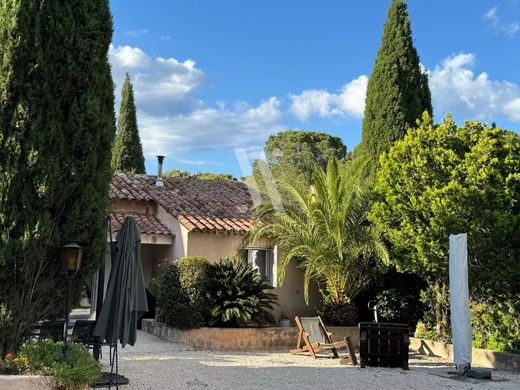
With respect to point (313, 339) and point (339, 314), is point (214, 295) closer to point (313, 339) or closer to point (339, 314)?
point (313, 339)

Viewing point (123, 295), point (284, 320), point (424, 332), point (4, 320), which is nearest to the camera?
point (4, 320)

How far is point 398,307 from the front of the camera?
1439cm

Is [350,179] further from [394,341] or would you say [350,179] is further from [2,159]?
[2,159]

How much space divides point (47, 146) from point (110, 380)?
3431 millimetres

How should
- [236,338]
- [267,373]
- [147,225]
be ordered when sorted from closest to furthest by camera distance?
[267,373] < [236,338] < [147,225]

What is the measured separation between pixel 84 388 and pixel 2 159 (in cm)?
311

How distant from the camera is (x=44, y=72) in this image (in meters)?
6.84

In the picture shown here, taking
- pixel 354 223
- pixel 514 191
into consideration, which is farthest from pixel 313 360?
pixel 514 191

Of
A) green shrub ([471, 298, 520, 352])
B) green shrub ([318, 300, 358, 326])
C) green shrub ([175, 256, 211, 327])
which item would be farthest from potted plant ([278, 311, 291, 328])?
green shrub ([471, 298, 520, 352])

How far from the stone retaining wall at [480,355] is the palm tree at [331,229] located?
2.27 m

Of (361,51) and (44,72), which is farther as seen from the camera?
(361,51)

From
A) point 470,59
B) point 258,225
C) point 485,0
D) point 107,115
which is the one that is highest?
point 485,0

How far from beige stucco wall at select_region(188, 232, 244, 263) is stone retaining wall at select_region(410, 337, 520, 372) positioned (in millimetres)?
5767

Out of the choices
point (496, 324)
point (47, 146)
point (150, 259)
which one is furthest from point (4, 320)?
point (150, 259)
